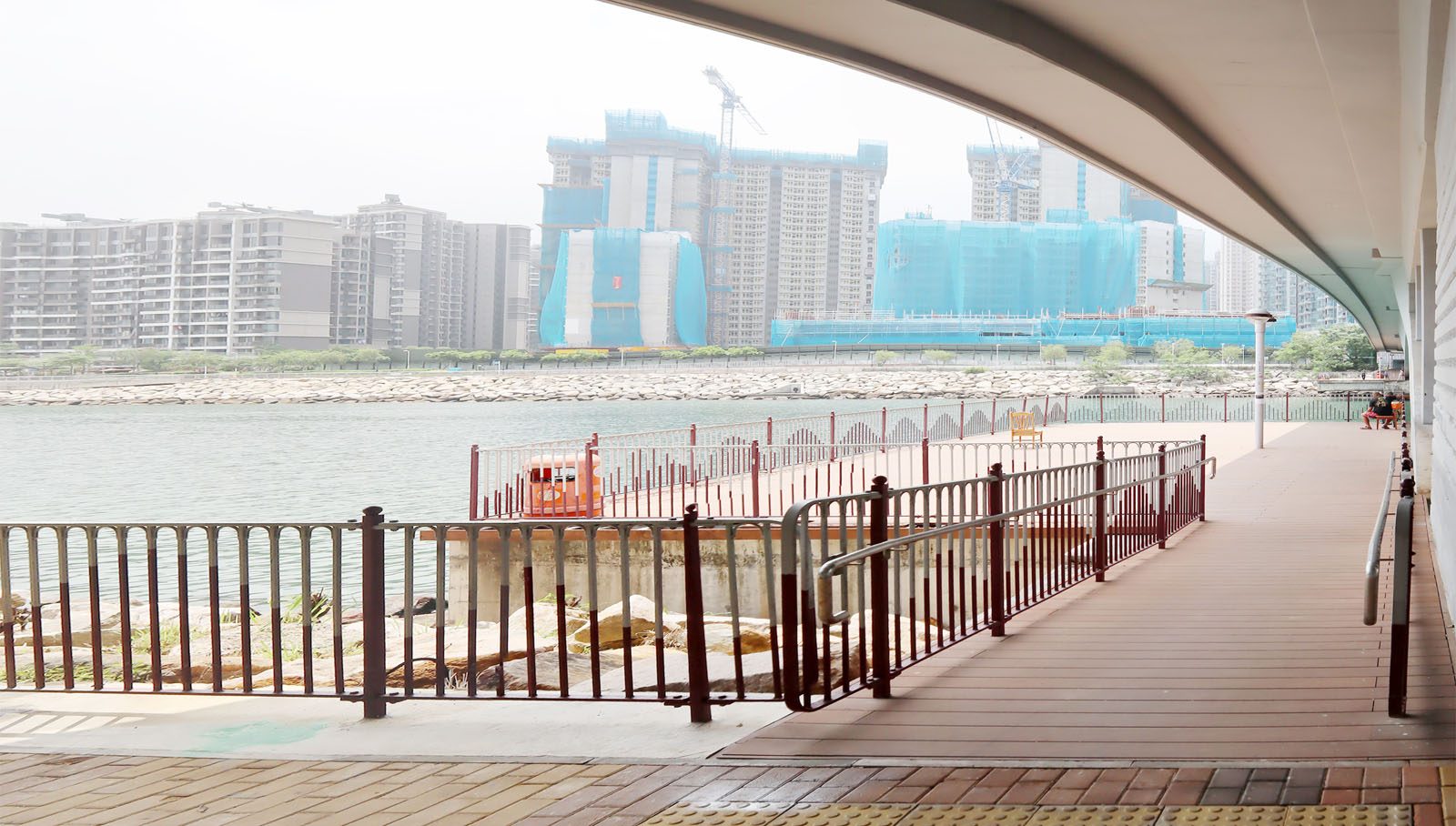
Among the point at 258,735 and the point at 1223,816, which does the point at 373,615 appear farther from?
the point at 1223,816

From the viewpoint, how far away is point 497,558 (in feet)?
48.8

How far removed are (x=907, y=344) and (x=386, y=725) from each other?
5924 inches

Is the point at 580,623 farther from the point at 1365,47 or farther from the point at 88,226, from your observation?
the point at 88,226

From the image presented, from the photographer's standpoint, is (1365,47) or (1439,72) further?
(1365,47)

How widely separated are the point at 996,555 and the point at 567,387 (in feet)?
464

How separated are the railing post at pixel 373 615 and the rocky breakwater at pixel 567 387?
126643 mm

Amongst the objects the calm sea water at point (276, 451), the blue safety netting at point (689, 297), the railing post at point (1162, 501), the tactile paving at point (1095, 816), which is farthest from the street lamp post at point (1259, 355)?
the blue safety netting at point (689, 297)

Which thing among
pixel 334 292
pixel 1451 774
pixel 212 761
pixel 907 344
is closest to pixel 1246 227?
pixel 1451 774

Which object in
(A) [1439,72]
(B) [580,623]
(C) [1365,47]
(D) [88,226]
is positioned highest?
(D) [88,226]

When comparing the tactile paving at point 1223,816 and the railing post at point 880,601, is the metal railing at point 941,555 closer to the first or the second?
the railing post at point 880,601

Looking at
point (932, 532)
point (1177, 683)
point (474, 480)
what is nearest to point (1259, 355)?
point (474, 480)

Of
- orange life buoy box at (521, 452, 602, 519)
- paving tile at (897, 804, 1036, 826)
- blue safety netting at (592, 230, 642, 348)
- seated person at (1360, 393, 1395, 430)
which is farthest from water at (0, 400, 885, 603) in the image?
seated person at (1360, 393, 1395, 430)

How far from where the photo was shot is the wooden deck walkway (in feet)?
16.0

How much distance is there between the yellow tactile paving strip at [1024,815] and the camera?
151 inches
